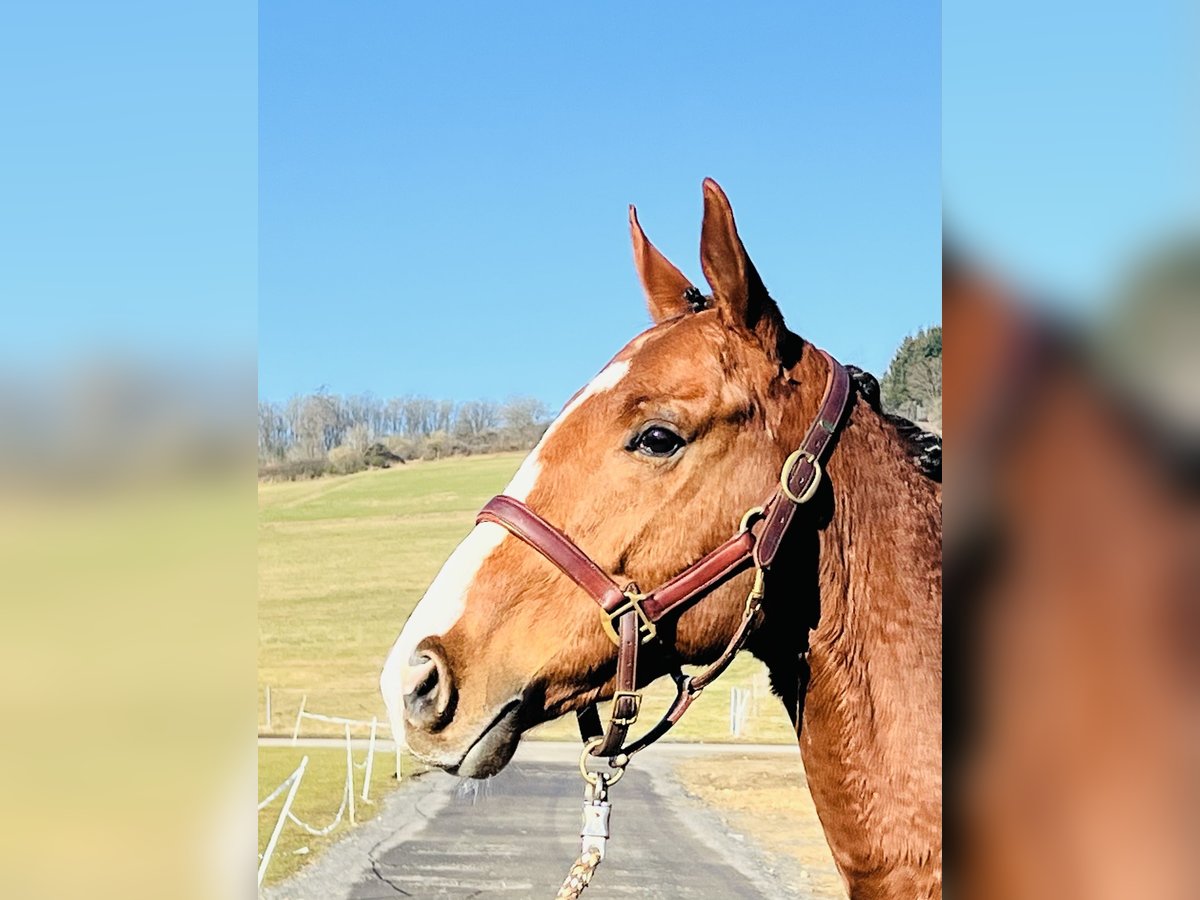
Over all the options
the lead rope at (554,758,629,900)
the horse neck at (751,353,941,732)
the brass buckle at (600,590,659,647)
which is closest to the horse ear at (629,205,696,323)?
the horse neck at (751,353,941,732)

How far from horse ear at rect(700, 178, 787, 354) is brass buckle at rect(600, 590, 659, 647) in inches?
18.7

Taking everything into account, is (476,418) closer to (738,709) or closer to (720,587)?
(738,709)

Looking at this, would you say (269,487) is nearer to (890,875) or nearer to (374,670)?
(374,670)

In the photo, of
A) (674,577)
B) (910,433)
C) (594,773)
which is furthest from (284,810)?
(910,433)

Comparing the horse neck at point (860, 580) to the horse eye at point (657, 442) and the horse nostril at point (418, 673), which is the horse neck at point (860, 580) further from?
the horse nostril at point (418, 673)

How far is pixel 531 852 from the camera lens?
13328mm

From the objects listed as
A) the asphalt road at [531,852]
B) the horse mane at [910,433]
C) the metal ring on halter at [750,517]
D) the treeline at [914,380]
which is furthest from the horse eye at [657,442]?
the asphalt road at [531,852]

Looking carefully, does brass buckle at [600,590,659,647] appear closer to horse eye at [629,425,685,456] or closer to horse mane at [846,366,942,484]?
horse eye at [629,425,685,456]

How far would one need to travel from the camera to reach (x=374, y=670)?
17.9 metres

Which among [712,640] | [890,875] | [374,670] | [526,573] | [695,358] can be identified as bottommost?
[374,670]

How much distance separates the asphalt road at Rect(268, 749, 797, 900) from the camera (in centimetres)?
1183
